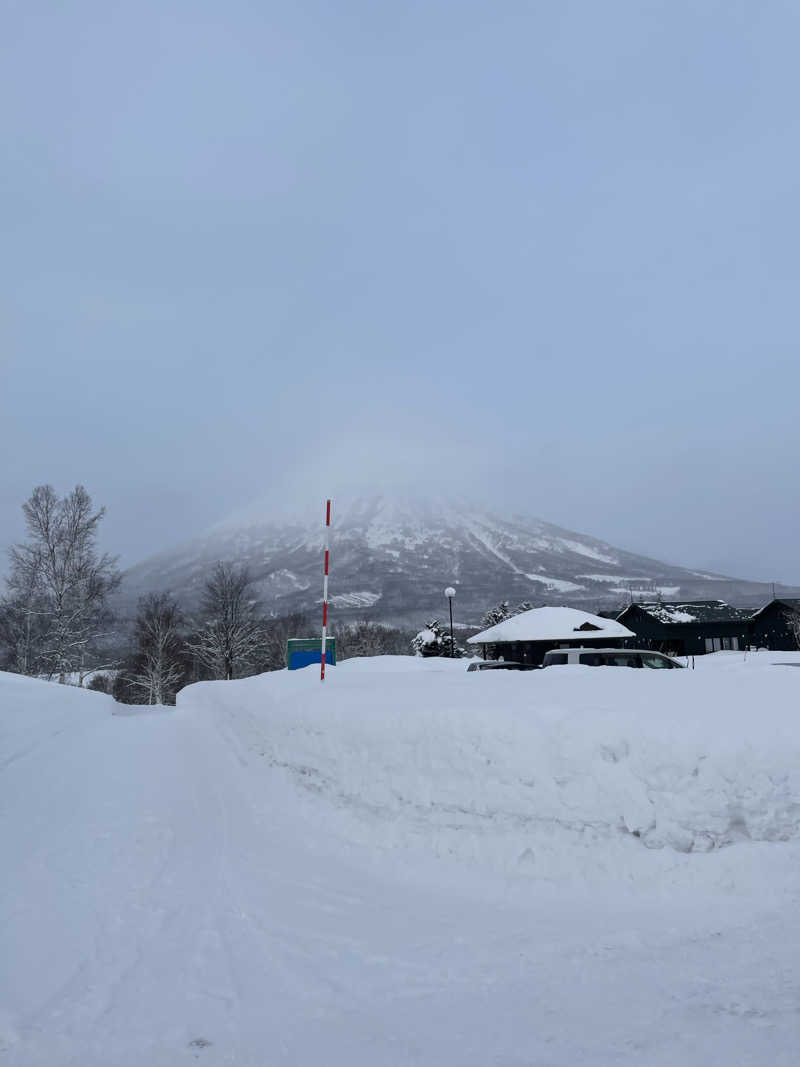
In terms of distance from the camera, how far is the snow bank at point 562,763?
467cm

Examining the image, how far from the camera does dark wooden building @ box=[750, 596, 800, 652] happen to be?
5362 cm

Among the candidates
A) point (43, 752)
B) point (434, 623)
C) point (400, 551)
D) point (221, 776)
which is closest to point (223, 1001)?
point (221, 776)

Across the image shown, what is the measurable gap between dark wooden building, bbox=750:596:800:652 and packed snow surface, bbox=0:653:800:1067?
53782 millimetres

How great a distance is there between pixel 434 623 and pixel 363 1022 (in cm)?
5840

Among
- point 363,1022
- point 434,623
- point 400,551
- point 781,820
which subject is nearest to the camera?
point 363,1022

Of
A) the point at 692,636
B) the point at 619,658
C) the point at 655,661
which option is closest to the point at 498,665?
the point at 619,658

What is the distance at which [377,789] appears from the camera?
264 inches

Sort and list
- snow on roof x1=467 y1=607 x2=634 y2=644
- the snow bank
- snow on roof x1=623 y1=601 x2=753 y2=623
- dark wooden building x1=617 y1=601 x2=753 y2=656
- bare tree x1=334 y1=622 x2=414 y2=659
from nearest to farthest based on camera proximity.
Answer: the snow bank, snow on roof x1=467 y1=607 x2=634 y2=644, dark wooden building x1=617 y1=601 x2=753 y2=656, snow on roof x1=623 y1=601 x2=753 y2=623, bare tree x1=334 y1=622 x2=414 y2=659

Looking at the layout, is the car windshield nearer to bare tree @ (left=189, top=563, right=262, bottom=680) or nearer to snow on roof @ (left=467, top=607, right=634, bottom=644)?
snow on roof @ (left=467, top=607, right=634, bottom=644)

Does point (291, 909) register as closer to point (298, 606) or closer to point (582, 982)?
point (582, 982)

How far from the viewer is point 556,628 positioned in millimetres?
36594

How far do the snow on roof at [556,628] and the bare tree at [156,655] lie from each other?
1968 cm

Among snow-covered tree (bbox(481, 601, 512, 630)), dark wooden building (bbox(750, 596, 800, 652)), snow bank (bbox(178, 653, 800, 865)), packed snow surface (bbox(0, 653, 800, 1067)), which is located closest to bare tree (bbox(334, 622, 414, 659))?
snow-covered tree (bbox(481, 601, 512, 630))

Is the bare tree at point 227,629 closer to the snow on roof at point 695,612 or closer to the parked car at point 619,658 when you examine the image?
the snow on roof at point 695,612
